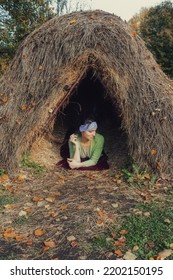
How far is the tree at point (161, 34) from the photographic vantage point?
16.4m

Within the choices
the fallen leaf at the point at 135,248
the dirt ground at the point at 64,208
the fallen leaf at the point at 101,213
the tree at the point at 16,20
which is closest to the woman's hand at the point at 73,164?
the dirt ground at the point at 64,208

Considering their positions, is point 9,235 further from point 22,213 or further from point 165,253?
point 165,253

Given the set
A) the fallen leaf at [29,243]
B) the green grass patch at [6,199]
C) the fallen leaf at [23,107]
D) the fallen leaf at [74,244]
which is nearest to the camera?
the fallen leaf at [74,244]

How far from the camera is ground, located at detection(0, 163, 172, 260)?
171 inches

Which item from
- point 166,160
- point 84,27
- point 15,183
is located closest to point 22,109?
point 15,183

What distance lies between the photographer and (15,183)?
614 cm

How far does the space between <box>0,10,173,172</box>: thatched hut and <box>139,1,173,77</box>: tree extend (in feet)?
30.4

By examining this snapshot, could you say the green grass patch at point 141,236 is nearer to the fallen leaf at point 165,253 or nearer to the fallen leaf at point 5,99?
the fallen leaf at point 165,253

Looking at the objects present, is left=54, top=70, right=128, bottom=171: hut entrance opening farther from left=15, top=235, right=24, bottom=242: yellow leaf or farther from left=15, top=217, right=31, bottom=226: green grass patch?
left=15, top=235, right=24, bottom=242: yellow leaf

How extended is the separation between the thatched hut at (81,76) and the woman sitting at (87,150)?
2.04 ft

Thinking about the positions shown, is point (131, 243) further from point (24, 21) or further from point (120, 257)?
point (24, 21)

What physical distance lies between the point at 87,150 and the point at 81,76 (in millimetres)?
1418

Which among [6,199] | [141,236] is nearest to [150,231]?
[141,236]

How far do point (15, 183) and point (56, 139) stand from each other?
2.29m
